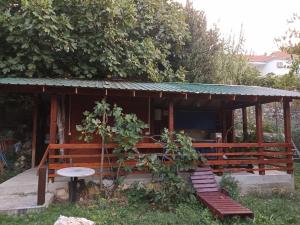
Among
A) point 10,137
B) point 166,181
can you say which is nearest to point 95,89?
point 166,181

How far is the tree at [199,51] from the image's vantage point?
1441 centimetres

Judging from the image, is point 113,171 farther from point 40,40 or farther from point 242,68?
point 242,68

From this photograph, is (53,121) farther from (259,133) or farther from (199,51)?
(199,51)

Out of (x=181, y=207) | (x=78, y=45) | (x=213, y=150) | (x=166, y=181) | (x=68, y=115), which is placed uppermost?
(x=78, y=45)

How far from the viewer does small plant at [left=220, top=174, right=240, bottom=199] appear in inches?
287

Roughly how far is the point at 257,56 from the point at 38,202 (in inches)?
1448

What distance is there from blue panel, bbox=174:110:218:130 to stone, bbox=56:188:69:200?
17.1ft

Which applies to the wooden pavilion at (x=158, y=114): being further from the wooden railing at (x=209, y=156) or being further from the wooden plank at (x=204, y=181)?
the wooden plank at (x=204, y=181)

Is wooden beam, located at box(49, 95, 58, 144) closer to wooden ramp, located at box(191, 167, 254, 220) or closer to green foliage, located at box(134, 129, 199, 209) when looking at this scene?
green foliage, located at box(134, 129, 199, 209)

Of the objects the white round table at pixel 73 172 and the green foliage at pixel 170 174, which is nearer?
the white round table at pixel 73 172

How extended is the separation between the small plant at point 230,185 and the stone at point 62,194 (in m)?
3.75

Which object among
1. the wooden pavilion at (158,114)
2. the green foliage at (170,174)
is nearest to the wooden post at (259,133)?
the wooden pavilion at (158,114)

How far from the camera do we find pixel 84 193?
22.6ft

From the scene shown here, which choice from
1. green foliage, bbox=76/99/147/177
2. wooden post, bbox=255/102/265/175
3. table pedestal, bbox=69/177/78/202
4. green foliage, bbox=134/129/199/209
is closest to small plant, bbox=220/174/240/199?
green foliage, bbox=134/129/199/209
